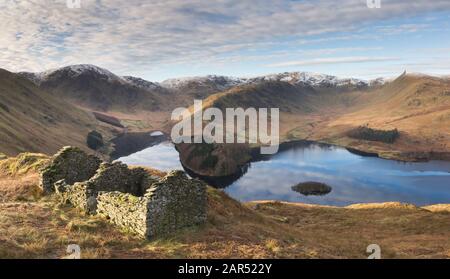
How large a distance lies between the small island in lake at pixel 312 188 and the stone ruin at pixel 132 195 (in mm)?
85658

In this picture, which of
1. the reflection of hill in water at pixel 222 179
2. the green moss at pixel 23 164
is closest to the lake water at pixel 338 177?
the reflection of hill in water at pixel 222 179

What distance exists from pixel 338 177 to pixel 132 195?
117 m


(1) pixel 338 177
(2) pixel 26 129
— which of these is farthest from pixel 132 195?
(2) pixel 26 129

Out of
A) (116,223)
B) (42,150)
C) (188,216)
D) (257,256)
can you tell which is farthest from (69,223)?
(42,150)

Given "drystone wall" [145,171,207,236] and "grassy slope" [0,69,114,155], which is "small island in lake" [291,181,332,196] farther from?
"drystone wall" [145,171,207,236]

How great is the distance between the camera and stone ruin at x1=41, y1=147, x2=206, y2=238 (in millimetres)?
24125

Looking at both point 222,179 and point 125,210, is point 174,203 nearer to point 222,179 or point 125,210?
point 125,210

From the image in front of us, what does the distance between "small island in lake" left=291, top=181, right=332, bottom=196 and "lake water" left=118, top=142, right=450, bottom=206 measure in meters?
1.96

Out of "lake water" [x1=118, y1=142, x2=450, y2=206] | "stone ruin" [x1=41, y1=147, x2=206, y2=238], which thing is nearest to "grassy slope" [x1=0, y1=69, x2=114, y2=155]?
"lake water" [x1=118, y1=142, x2=450, y2=206]

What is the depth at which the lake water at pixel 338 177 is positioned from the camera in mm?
107375

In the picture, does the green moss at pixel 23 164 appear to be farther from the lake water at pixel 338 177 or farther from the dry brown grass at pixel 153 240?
the lake water at pixel 338 177
